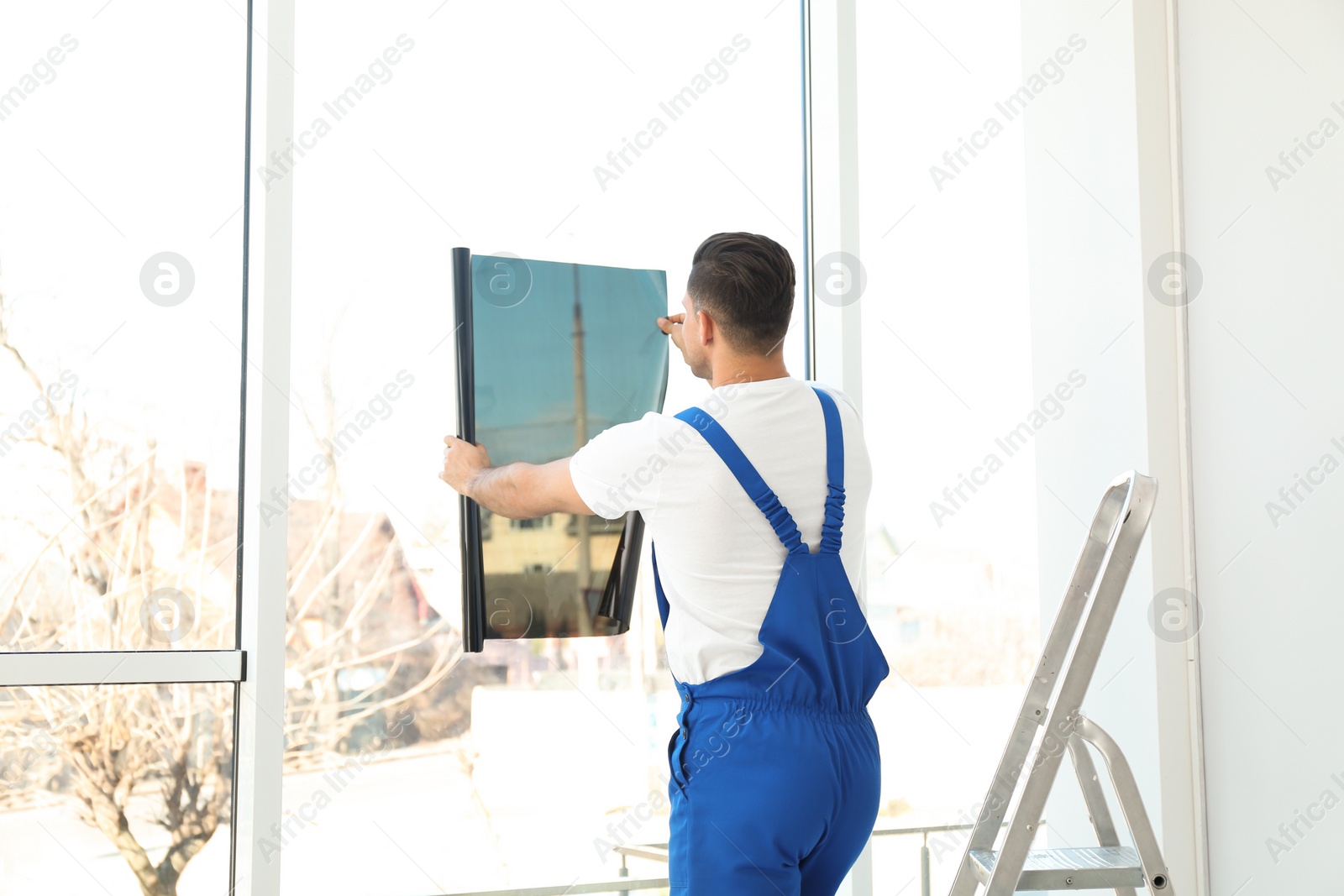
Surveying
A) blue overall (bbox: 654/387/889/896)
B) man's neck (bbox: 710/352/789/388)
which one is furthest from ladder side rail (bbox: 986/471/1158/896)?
man's neck (bbox: 710/352/789/388)

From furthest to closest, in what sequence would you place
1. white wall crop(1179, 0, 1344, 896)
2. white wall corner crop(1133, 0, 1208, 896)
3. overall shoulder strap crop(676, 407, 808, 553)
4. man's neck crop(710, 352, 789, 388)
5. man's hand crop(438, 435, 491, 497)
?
white wall corner crop(1133, 0, 1208, 896)
white wall crop(1179, 0, 1344, 896)
man's hand crop(438, 435, 491, 497)
man's neck crop(710, 352, 789, 388)
overall shoulder strap crop(676, 407, 808, 553)

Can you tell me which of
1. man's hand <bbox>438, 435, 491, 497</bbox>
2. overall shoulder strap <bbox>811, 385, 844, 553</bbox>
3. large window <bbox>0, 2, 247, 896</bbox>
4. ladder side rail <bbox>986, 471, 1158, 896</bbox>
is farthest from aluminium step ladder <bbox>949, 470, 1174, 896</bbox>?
large window <bbox>0, 2, 247, 896</bbox>

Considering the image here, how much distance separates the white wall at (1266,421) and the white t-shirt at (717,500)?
94cm

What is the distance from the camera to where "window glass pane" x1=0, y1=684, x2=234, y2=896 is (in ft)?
5.27

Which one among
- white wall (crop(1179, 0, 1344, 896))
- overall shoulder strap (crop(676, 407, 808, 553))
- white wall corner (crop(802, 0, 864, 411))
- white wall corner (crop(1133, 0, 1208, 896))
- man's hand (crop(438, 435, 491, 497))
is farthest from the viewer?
white wall corner (crop(802, 0, 864, 411))

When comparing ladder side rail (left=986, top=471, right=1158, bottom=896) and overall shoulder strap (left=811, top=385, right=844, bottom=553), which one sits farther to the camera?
overall shoulder strap (left=811, top=385, right=844, bottom=553)

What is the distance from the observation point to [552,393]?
73.2 inches

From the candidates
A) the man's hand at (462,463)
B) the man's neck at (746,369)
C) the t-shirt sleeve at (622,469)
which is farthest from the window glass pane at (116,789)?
the man's neck at (746,369)

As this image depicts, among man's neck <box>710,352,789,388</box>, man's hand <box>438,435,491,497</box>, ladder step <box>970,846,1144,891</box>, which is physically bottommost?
ladder step <box>970,846,1144,891</box>

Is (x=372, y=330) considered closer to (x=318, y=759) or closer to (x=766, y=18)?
(x=318, y=759)

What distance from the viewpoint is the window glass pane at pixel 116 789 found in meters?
1.61

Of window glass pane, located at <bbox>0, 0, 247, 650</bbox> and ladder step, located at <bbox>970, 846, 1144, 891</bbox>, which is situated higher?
window glass pane, located at <bbox>0, 0, 247, 650</bbox>

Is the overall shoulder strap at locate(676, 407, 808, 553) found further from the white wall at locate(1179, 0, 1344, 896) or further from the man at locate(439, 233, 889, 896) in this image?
the white wall at locate(1179, 0, 1344, 896)

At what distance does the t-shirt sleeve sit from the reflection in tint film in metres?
0.29
